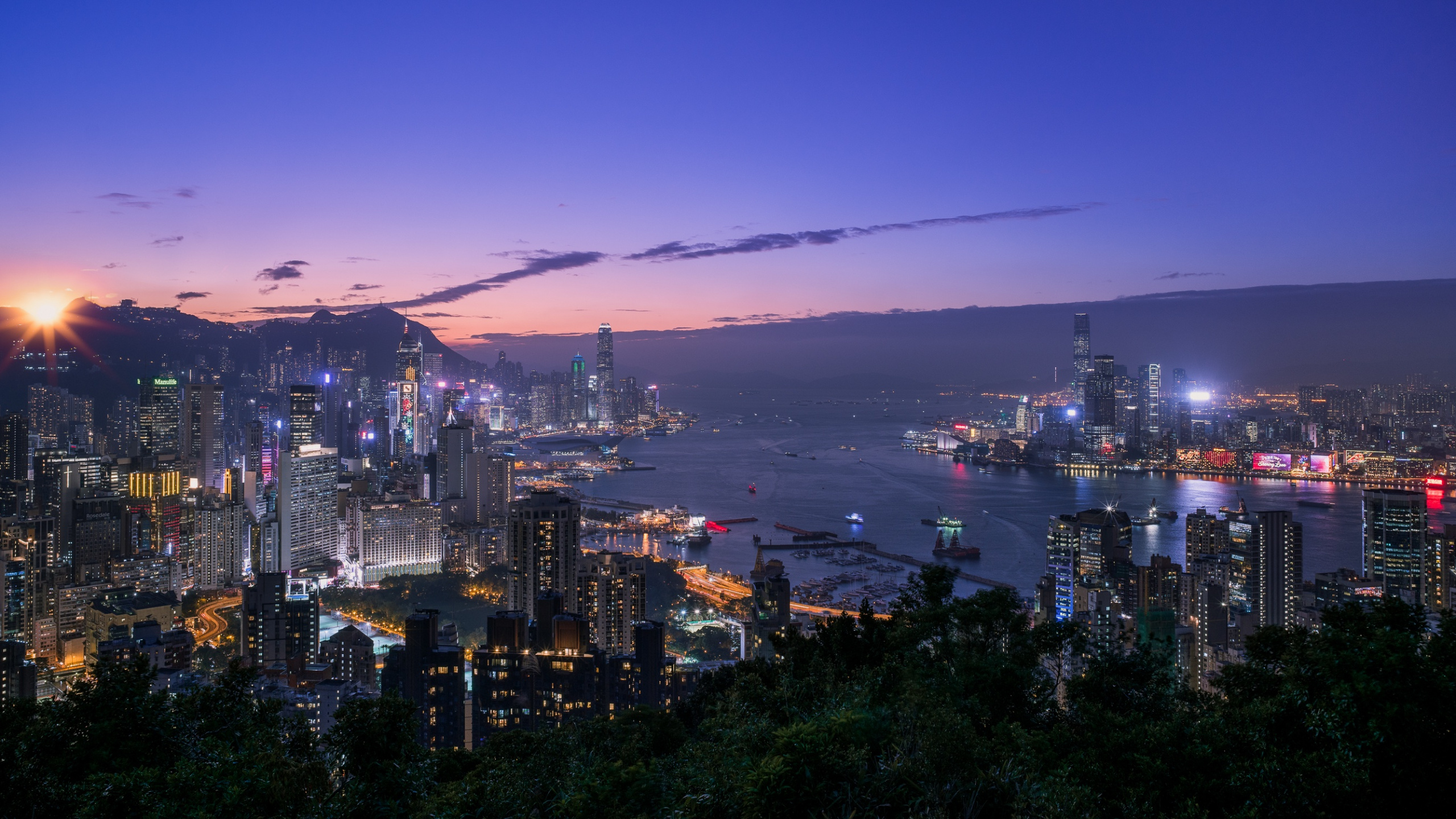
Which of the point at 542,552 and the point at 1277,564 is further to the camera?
the point at 542,552

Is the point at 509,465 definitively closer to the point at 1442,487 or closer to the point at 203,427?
the point at 203,427

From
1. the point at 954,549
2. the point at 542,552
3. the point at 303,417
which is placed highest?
the point at 303,417

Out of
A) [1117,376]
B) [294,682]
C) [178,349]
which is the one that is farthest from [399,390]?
[1117,376]

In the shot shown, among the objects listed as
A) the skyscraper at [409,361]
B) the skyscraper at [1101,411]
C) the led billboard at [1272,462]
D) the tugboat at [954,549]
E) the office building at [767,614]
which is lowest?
the tugboat at [954,549]

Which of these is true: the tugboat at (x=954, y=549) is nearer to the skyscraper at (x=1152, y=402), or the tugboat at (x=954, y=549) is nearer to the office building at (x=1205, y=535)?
the office building at (x=1205, y=535)

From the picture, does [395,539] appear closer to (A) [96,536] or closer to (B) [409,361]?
(A) [96,536]

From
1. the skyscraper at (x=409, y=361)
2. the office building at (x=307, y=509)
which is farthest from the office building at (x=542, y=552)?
the skyscraper at (x=409, y=361)

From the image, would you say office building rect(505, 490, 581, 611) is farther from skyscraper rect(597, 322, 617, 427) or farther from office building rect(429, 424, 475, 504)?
skyscraper rect(597, 322, 617, 427)

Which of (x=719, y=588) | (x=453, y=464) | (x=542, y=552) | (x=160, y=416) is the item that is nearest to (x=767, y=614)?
(x=542, y=552)
